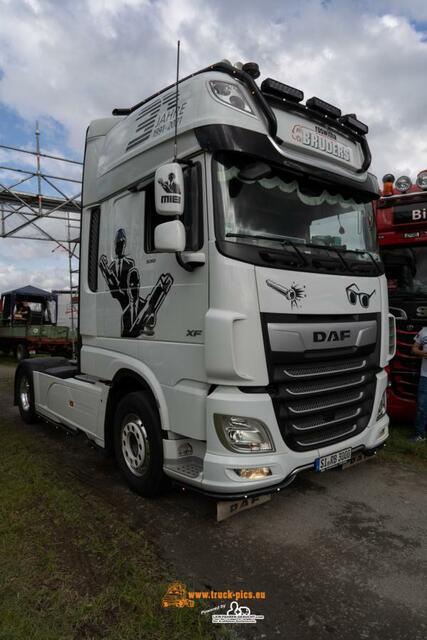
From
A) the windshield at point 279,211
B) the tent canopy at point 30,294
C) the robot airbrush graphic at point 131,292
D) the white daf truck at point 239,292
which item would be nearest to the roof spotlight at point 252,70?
the white daf truck at point 239,292

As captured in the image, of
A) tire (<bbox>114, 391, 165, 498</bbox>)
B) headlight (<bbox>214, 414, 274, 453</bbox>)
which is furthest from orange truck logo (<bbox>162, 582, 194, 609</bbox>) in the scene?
tire (<bbox>114, 391, 165, 498</bbox>)

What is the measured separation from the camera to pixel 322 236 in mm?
3631

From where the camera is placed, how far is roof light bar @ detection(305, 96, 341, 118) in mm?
3637

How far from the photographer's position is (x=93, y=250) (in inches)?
185

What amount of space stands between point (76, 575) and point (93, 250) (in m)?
3.08

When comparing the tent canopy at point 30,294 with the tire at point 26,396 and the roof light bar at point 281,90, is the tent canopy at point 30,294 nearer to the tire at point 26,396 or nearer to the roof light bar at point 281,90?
the tire at point 26,396

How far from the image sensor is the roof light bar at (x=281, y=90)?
3352mm

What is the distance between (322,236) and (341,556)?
2.40 meters

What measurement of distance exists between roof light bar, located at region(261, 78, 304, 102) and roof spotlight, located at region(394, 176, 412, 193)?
2.87 metres

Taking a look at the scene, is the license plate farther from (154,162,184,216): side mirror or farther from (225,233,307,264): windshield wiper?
(154,162,184,216): side mirror

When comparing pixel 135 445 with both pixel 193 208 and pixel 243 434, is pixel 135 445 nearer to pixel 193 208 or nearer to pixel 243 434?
pixel 243 434

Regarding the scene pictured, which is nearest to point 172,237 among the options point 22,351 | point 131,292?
point 131,292

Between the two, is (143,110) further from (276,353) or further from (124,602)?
(124,602)

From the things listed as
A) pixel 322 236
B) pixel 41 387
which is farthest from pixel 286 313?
pixel 41 387
